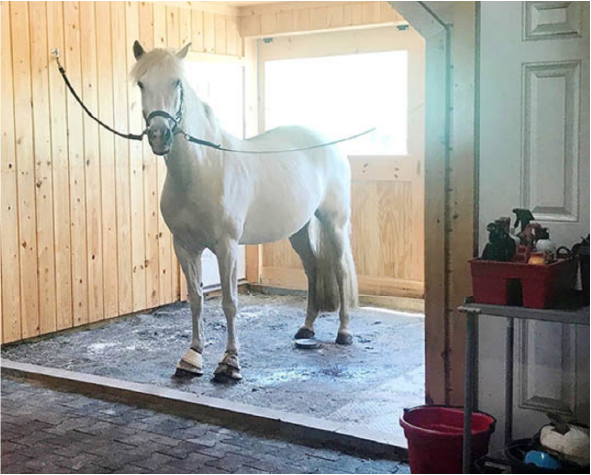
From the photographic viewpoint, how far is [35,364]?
4.79 m

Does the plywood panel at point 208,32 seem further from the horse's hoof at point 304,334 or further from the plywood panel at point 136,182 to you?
the horse's hoof at point 304,334

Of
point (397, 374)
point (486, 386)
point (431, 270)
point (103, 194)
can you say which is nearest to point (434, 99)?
point (431, 270)

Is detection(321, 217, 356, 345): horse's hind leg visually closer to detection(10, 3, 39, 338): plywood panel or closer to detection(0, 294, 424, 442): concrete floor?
detection(0, 294, 424, 442): concrete floor

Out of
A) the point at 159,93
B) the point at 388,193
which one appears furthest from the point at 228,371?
the point at 388,193

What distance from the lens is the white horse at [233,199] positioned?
4102 mm

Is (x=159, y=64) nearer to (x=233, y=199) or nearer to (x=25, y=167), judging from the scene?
(x=233, y=199)

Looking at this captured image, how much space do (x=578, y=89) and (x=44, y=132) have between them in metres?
3.62

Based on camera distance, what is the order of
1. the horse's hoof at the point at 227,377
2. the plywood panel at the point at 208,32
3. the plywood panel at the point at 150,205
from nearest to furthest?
the horse's hoof at the point at 227,377, the plywood panel at the point at 150,205, the plywood panel at the point at 208,32

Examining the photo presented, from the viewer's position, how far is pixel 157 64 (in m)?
4.04

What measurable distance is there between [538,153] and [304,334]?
2.75 metres

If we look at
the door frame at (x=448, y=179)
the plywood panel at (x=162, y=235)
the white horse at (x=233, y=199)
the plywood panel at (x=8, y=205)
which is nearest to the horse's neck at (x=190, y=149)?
the white horse at (x=233, y=199)

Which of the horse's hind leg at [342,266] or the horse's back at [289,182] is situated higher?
the horse's back at [289,182]

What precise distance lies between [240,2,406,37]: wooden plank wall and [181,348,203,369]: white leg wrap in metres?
3.10

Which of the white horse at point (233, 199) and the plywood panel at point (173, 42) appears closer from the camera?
the white horse at point (233, 199)
